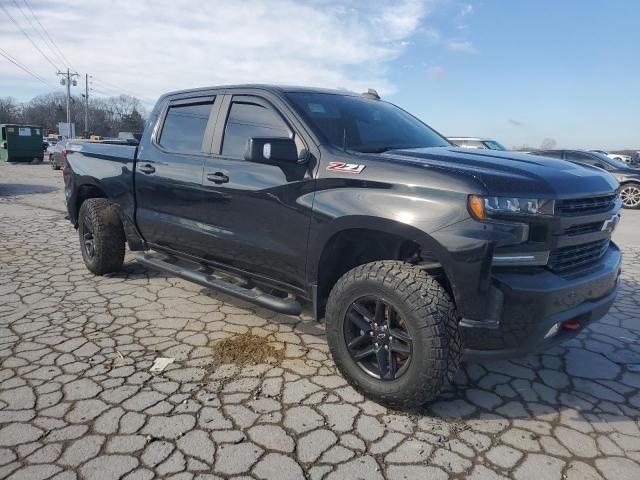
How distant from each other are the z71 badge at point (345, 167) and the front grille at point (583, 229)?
119 cm

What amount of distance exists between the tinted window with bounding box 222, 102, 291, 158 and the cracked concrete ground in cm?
149

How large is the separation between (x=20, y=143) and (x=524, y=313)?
3064 cm

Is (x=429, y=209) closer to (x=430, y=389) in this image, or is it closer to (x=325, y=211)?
(x=325, y=211)

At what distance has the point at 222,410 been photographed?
2781mm

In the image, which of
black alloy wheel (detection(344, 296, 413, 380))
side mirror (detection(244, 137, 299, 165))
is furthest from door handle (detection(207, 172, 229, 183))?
black alloy wheel (detection(344, 296, 413, 380))

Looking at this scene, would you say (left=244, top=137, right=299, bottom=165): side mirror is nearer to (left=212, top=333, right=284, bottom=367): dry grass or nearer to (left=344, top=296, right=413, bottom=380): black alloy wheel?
(left=344, top=296, right=413, bottom=380): black alloy wheel

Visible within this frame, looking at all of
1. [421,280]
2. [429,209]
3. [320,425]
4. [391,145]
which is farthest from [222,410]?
[391,145]

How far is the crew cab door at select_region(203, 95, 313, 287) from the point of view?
3.16 meters

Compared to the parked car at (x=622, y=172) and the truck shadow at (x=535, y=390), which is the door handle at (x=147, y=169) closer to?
the truck shadow at (x=535, y=390)

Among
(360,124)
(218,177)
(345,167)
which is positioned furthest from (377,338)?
(218,177)

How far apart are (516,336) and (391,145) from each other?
161 cm

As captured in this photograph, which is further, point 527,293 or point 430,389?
point 430,389

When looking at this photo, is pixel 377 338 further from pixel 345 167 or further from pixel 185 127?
pixel 185 127

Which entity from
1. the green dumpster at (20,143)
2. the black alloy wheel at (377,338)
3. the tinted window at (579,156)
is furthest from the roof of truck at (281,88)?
the green dumpster at (20,143)
